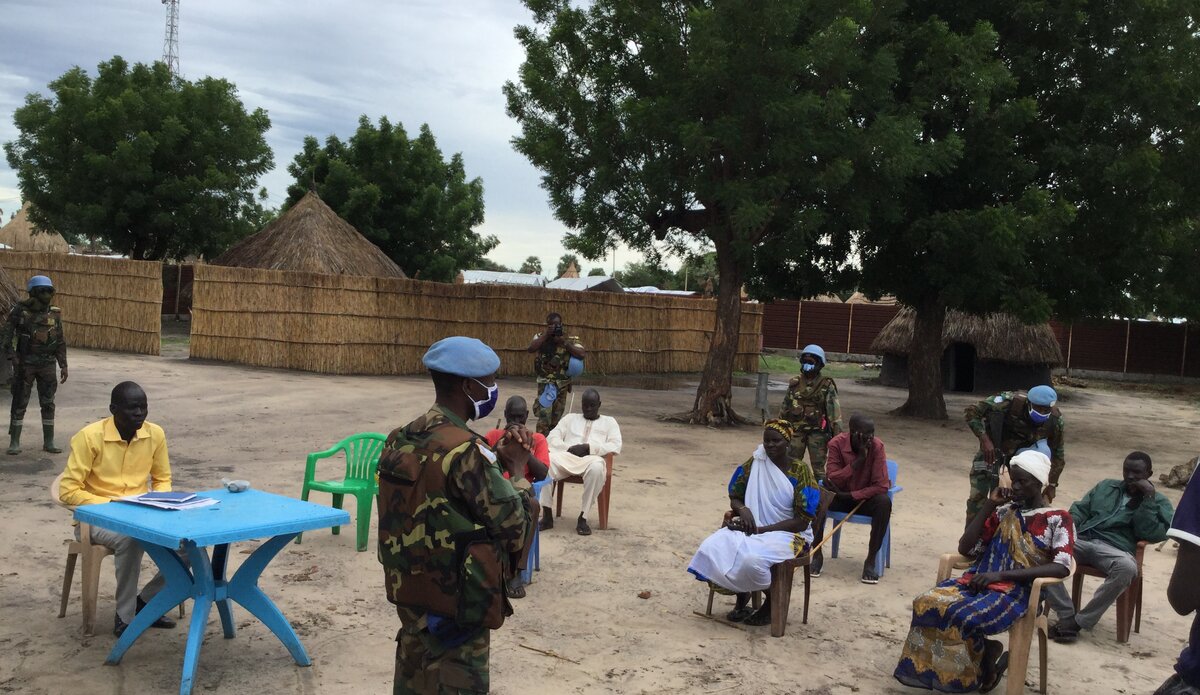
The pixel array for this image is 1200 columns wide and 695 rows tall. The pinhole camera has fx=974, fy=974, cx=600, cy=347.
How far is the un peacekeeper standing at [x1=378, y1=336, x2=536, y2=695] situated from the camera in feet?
9.75

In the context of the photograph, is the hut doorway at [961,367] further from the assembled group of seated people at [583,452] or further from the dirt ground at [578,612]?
the assembled group of seated people at [583,452]

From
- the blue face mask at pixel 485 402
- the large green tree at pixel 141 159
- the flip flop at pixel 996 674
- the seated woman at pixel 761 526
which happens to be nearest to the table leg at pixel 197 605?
the blue face mask at pixel 485 402

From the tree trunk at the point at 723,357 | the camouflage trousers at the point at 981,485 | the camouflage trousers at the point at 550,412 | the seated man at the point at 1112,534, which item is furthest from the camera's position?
the tree trunk at the point at 723,357

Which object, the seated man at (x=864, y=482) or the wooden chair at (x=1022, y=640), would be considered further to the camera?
the seated man at (x=864, y=482)

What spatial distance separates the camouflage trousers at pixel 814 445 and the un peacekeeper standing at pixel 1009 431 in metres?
1.36

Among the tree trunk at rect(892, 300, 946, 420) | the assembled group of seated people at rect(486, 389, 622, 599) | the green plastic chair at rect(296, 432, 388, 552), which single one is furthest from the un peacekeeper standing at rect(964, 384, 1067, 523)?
the tree trunk at rect(892, 300, 946, 420)

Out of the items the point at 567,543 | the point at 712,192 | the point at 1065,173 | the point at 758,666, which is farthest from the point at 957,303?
the point at 758,666

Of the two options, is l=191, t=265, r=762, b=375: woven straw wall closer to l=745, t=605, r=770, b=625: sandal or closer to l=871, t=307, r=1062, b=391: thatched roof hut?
l=871, t=307, r=1062, b=391: thatched roof hut

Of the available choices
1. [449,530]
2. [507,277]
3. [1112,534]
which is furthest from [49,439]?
[507,277]

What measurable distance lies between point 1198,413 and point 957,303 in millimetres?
10020

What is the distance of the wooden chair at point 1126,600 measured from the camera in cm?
616

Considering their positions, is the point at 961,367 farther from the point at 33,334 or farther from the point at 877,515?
the point at 33,334

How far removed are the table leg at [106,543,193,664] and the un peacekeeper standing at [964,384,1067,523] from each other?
5.55 meters

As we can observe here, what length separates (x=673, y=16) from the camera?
14633 mm
